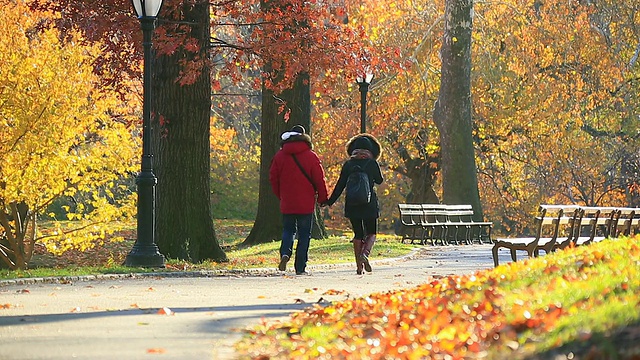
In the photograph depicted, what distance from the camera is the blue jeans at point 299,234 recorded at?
58.9 ft

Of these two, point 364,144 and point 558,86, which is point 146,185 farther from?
point 558,86

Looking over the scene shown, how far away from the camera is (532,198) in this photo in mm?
55500

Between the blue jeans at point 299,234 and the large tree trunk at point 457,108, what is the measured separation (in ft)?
65.9

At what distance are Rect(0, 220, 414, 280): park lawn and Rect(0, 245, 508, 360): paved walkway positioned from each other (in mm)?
908

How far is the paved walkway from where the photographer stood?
9094 millimetres

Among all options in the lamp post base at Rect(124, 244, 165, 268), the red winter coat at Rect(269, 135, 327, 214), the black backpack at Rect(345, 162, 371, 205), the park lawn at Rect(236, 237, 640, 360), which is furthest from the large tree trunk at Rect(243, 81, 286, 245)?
the park lawn at Rect(236, 237, 640, 360)

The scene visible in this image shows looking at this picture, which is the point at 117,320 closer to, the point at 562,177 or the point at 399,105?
the point at 399,105

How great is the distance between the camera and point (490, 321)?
8.41 m

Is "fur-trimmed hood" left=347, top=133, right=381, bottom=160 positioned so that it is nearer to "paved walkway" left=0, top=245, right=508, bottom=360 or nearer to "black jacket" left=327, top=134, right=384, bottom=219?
"black jacket" left=327, top=134, right=384, bottom=219

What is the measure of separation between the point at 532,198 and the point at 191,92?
3629 centimetres

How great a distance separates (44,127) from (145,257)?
11472mm

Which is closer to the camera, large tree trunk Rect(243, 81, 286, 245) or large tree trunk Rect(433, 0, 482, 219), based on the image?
large tree trunk Rect(243, 81, 286, 245)

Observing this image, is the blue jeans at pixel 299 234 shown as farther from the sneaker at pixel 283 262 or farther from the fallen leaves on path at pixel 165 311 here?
the fallen leaves on path at pixel 165 311

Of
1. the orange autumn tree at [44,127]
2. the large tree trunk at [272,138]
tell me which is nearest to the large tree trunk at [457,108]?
the large tree trunk at [272,138]
